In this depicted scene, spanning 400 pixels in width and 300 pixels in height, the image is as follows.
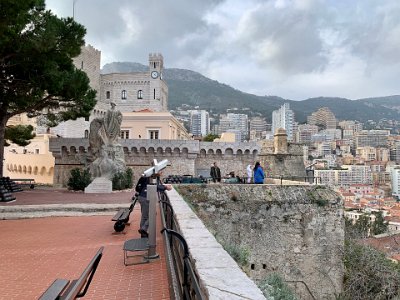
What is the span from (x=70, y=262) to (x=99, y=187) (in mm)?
11690

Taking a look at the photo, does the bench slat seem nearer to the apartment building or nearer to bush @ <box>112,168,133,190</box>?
bush @ <box>112,168,133,190</box>

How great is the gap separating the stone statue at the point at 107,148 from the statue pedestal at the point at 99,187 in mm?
846

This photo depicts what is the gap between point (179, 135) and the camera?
1634 inches

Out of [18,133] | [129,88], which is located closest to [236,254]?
[18,133]

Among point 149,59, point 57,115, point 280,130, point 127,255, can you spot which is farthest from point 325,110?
point 127,255

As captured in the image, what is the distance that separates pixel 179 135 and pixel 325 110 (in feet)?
428

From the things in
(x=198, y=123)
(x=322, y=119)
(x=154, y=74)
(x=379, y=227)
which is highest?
(x=322, y=119)

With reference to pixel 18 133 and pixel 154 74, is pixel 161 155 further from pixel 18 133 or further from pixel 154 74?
pixel 154 74

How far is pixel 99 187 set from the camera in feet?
54.0

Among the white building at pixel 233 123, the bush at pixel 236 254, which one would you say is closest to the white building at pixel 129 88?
the bush at pixel 236 254

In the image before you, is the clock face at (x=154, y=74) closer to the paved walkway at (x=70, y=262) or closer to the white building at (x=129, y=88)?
the white building at (x=129, y=88)

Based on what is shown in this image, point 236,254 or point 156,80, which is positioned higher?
point 156,80

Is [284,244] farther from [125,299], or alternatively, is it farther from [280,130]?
[280,130]

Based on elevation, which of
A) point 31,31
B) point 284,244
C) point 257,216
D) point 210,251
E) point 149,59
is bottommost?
point 284,244
